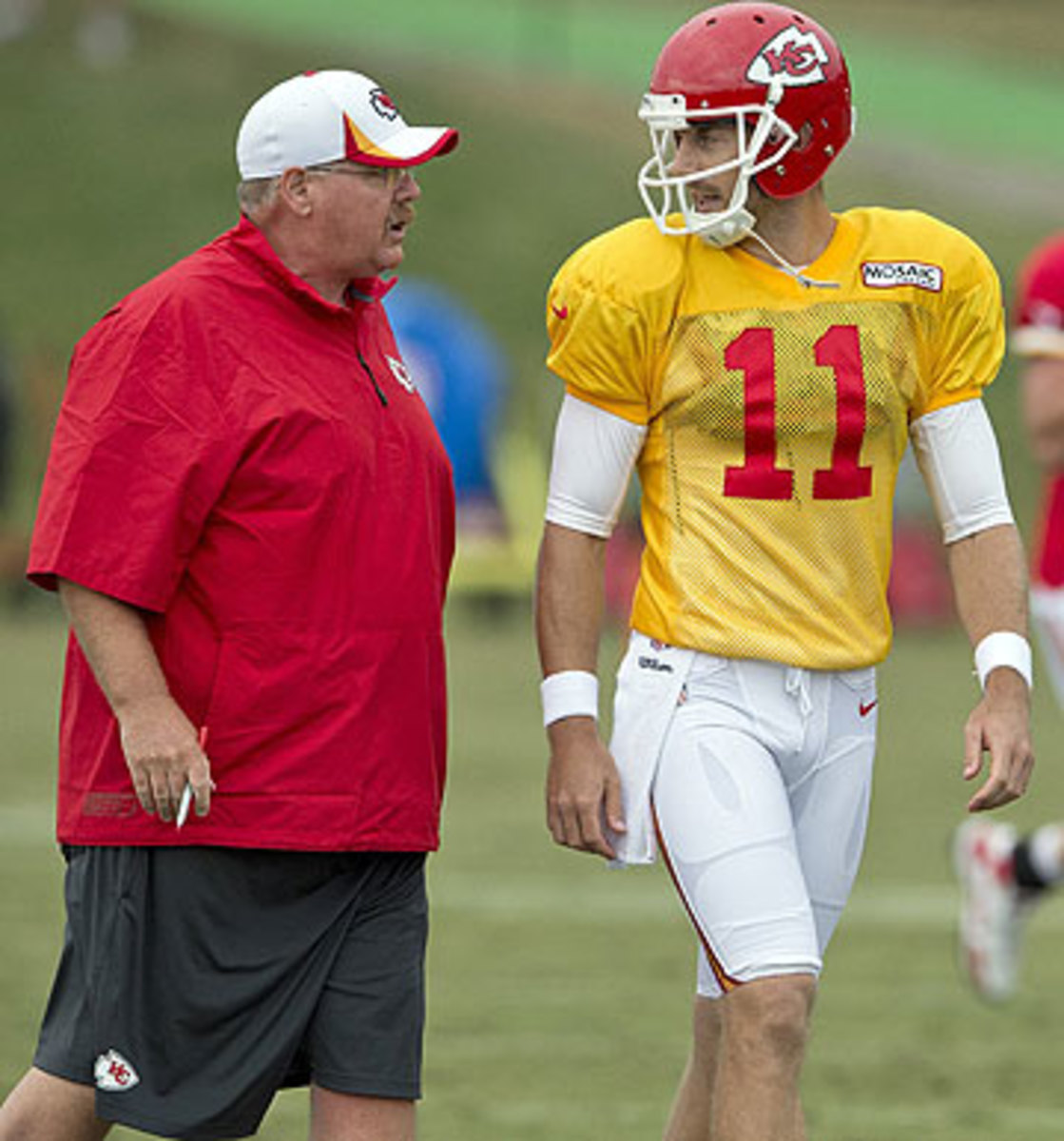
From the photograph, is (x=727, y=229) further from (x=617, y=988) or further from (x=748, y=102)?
(x=617, y=988)

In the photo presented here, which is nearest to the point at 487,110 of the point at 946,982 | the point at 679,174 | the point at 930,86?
the point at 930,86

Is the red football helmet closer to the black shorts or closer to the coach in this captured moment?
the coach

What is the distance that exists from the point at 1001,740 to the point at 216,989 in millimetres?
1304

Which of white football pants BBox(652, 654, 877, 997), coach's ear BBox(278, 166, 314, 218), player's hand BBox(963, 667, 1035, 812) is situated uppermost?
coach's ear BBox(278, 166, 314, 218)

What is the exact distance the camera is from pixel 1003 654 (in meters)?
4.73

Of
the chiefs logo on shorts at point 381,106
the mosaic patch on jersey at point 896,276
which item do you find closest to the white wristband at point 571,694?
A: the mosaic patch on jersey at point 896,276

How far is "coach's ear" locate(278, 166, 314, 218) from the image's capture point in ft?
15.1

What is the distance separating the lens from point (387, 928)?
15.3 feet

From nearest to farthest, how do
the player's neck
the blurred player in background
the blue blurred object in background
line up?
the player's neck, the blurred player in background, the blue blurred object in background

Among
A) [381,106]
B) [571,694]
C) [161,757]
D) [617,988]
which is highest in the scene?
[381,106]

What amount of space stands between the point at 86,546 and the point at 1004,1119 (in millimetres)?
2852

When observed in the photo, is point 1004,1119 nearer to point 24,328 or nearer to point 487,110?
point 24,328

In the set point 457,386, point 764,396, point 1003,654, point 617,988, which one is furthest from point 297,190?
point 457,386

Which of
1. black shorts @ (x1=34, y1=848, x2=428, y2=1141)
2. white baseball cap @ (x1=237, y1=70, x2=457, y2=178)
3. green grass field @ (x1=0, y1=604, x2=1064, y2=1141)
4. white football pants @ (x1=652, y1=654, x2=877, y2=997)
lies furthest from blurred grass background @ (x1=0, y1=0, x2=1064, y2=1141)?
white baseball cap @ (x1=237, y1=70, x2=457, y2=178)
